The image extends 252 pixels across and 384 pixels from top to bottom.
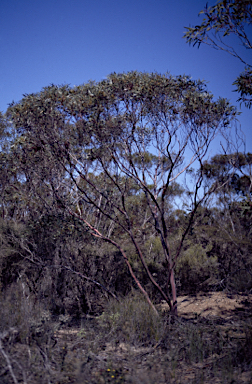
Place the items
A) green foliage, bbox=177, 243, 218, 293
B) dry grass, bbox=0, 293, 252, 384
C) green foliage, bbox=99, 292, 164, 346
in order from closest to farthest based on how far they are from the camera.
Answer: dry grass, bbox=0, 293, 252, 384
green foliage, bbox=99, 292, 164, 346
green foliage, bbox=177, 243, 218, 293

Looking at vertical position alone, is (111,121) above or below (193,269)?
above

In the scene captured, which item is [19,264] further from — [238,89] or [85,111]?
[238,89]

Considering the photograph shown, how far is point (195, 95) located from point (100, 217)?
164 inches

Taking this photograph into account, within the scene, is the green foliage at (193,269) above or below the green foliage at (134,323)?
above

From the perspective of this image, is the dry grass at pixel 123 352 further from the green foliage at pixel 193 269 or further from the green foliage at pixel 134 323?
the green foliage at pixel 193 269

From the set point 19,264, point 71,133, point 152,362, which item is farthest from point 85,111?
point 152,362

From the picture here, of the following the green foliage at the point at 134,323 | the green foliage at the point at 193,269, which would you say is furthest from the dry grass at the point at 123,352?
the green foliage at the point at 193,269

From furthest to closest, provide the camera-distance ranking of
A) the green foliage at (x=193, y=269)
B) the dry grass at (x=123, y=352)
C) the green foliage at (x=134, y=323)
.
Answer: the green foliage at (x=193, y=269) < the green foliage at (x=134, y=323) < the dry grass at (x=123, y=352)

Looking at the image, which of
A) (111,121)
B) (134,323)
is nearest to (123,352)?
(134,323)

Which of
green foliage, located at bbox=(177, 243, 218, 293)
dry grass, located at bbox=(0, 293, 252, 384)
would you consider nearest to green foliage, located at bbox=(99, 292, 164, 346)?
dry grass, located at bbox=(0, 293, 252, 384)

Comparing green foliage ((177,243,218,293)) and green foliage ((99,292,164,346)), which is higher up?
green foliage ((177,243,218,293))

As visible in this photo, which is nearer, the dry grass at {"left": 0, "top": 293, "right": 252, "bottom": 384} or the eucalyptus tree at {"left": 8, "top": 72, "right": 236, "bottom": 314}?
the dry grass at {"left": 0, "top": 293, "right": 252, "bottom": 384}

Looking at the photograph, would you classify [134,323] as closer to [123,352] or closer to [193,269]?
[123,352]

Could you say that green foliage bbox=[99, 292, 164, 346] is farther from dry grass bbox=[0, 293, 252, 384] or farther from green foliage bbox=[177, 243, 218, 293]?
green foliage bbox=[177, 243, 218, 293]
